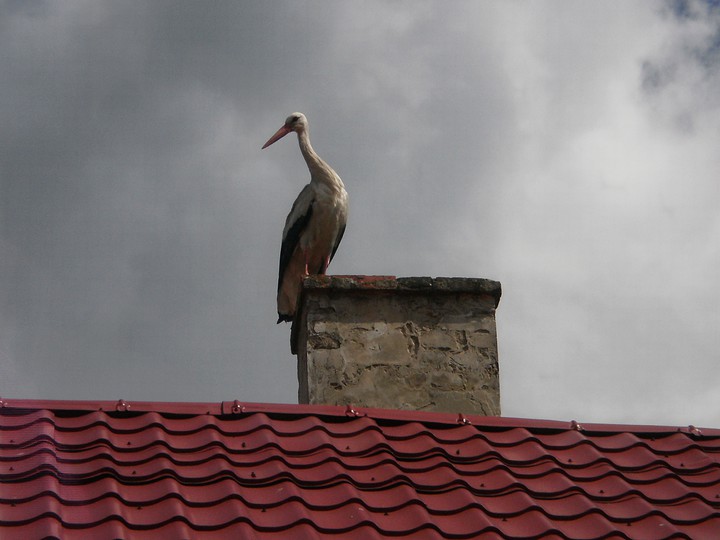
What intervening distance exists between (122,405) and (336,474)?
0.99 m

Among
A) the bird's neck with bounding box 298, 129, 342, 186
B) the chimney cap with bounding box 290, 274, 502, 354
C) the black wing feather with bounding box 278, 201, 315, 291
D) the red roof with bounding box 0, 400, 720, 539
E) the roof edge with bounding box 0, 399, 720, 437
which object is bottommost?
the red roof with bounding box 0, 400, 720, 539

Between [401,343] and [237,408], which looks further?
[401,343]

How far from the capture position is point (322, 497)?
4.46 meters

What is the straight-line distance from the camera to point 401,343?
6211 mm

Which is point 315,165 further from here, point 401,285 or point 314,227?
point 401,285

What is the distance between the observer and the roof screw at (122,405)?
5.02m

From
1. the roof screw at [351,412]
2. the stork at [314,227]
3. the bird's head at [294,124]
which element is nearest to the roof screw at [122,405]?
the roof screw at [351,412]

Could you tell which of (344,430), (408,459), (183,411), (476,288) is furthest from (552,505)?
(476,288)

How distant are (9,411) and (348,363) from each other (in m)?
1.79

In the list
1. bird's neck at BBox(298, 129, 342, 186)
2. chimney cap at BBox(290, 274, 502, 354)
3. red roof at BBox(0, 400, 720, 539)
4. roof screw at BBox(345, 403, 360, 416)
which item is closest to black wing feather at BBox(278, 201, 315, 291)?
bird's neck at BBox(298, 129, 342, 186)

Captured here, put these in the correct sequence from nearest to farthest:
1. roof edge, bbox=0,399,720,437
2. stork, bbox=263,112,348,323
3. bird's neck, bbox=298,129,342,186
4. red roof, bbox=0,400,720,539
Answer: red roof, bbox=0,400,720,539
roof edge, bbox=0,399,720,437
stork, bbox=263,112,348,323
bird's neck, bbox=298,129,342,186

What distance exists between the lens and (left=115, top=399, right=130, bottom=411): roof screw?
5023 millimetres

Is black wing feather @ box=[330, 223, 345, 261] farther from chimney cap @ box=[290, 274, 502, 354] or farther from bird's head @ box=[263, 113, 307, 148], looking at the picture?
chimney cap @ box=[290, 274, 502, 354]

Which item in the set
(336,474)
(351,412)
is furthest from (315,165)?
(336,474)
